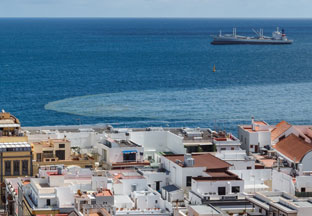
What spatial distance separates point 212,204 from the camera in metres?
48.2

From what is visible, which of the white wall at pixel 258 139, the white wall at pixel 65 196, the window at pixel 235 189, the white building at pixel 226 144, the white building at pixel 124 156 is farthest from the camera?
the white wall at pixel 258 139

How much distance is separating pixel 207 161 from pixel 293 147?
30.9ft

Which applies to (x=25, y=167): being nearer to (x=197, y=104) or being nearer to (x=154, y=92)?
(x=197, y=104)

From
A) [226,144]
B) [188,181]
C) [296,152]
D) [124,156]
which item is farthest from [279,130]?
[188,181]

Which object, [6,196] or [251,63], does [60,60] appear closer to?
[251,63]

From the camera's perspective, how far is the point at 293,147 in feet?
212

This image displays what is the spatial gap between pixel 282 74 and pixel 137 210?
11555 cm

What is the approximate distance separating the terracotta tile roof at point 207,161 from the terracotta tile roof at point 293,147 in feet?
20.6

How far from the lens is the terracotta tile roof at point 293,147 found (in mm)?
62203

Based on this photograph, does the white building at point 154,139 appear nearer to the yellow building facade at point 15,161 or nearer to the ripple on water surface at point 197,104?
the yellow building facade at point 15,161

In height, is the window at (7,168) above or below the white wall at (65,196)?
above

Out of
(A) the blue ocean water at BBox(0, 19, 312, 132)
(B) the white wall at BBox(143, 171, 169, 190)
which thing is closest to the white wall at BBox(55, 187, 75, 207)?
(B) the white wall at BBox(143, 171, 169, 190)

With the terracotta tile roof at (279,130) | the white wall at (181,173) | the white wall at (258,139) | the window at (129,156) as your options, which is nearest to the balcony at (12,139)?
the window at (129,156)

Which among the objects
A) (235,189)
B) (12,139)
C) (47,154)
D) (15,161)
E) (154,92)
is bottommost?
(235,189)
